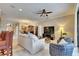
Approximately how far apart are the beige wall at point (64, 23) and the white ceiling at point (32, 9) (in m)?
0.08

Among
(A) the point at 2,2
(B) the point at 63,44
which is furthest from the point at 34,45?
(A) the point at 2,2

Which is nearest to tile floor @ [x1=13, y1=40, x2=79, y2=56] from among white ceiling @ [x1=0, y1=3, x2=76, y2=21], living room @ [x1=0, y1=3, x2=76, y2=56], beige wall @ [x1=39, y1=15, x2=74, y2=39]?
living room @ [x1=0, y1=3, x2=76, y2=56]

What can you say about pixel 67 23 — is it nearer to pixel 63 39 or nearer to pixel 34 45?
pixel 63 39

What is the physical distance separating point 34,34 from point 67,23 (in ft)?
2.26

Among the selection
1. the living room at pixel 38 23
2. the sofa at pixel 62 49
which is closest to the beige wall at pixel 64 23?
the living room at pixel 38 23

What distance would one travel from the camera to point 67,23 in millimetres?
2701

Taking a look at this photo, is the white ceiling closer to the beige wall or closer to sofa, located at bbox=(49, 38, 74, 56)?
the beige wall

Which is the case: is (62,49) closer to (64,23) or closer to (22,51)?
(64,23)

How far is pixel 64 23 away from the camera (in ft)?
8.95

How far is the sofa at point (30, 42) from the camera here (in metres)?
2.77

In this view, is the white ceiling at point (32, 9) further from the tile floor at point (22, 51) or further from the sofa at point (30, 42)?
the tile floor at point (22, 51)

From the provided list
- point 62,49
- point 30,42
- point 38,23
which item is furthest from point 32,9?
point 62,49

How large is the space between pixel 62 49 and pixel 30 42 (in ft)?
2.15

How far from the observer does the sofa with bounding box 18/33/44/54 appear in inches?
109
